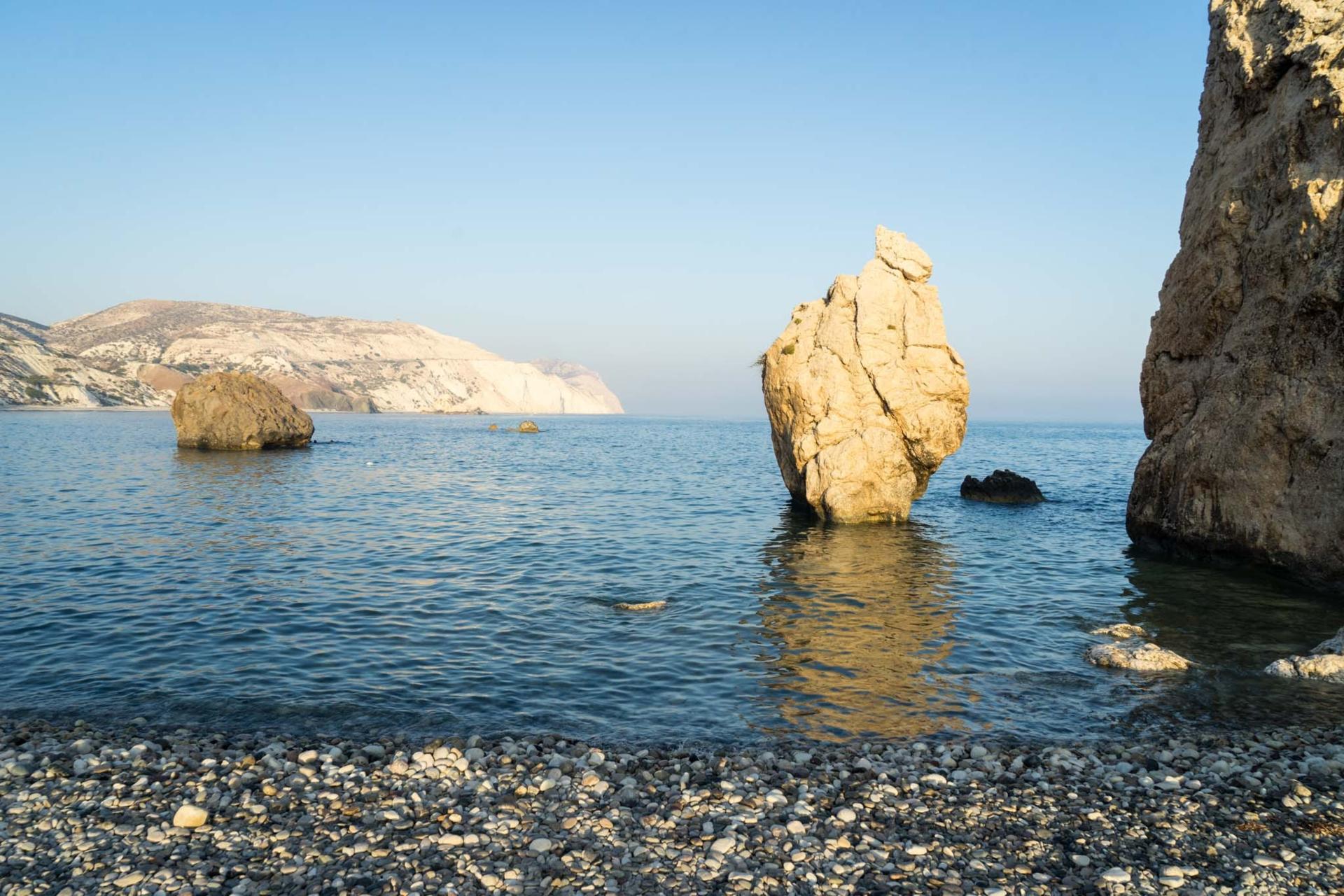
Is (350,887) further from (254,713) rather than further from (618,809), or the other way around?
(254,713)

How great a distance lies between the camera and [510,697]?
14883 millimetres

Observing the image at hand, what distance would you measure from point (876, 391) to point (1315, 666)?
21596mm

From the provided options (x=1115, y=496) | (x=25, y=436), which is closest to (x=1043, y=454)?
(x=1115, y=496)

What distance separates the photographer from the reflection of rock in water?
1423cm

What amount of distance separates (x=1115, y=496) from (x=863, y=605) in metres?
35.3

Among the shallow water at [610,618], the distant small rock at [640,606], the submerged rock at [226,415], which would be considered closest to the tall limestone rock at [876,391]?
the shallow water at [610,618]

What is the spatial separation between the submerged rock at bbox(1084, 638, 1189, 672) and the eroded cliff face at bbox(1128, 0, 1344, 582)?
848 centimetres

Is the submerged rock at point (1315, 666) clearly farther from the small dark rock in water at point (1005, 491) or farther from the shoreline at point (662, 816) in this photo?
the small dark rock in water at point (1005, 491)

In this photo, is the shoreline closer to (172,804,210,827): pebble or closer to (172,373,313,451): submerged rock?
(172,804,210,827): pebble

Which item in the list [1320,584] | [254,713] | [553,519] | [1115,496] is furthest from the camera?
[1115,496]

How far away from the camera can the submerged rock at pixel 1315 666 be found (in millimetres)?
15391

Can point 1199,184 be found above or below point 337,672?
above

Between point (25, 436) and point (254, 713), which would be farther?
point (25, 436)

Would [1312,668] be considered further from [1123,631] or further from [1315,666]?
[1123,631]
